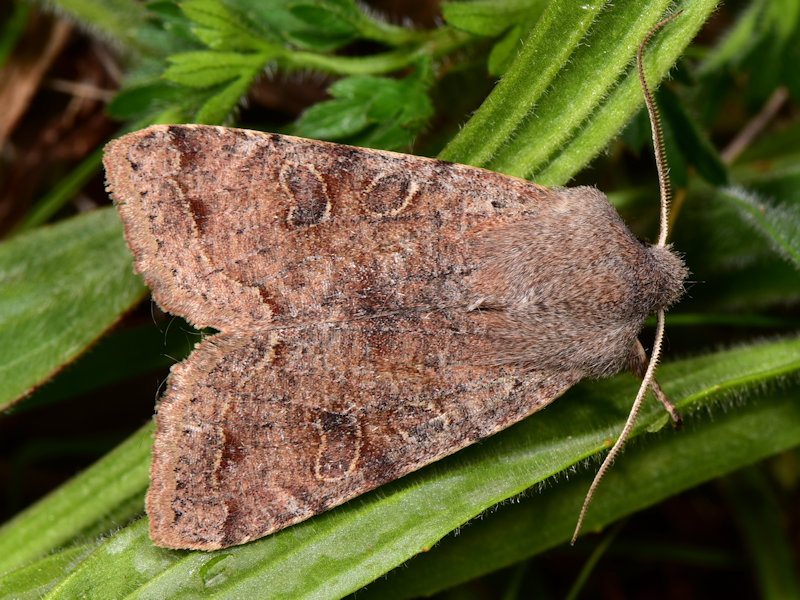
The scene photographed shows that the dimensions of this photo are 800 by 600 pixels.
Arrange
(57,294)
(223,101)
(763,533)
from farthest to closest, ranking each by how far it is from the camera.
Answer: (763,533), (57,294), (223,101)

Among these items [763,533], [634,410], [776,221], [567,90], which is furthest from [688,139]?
[763,533]

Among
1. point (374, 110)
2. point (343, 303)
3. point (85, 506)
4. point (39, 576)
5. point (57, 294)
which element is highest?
point (374, 110)

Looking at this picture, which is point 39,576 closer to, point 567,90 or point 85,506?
point 85,506

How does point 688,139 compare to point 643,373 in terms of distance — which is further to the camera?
point 688,139

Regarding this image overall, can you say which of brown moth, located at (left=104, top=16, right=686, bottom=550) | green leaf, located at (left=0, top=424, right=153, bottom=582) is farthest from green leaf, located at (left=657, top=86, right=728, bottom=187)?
green leaf, located at (left=0, top=424, right=153, bottom=582)

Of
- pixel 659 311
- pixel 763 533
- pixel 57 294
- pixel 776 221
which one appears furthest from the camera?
pixel 763 533

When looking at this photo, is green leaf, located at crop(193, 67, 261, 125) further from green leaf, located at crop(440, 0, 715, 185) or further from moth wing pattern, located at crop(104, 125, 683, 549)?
green leaf, located at crop(440, 0, 715, 185)

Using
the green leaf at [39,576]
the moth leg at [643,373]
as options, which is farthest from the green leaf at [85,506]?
the moth leg at [643,373]
